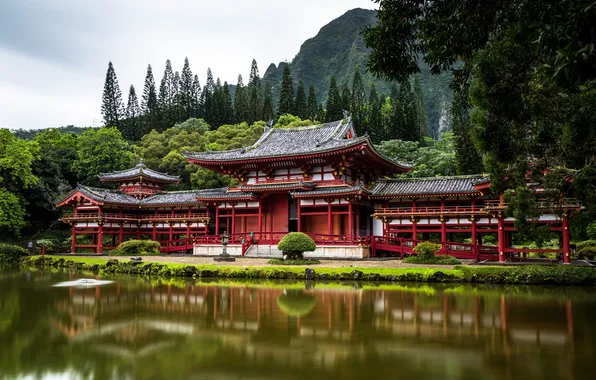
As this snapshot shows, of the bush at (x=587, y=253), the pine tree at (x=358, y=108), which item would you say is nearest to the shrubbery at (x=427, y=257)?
Result: the bush at (x=587, y=253)

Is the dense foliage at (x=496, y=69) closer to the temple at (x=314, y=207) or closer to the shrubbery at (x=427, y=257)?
the shrubbery at (x=427, y=257)

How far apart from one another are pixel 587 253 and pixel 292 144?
66.0 feet

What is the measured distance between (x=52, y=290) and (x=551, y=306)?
16676mm

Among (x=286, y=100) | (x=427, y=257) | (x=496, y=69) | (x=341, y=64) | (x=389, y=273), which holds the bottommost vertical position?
(x=389, y=273)

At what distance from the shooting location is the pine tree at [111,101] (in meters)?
76.1

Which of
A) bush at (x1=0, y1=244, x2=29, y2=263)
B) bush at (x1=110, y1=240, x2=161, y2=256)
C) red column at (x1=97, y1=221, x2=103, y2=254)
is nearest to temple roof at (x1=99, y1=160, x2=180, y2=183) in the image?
red column at (x1=97, y1=221, x2=103, y2=254)

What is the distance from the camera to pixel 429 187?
28.3 m

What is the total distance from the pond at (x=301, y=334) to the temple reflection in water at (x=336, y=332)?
0.03 m

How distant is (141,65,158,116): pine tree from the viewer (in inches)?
3166

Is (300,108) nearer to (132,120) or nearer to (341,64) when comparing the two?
(132,120)

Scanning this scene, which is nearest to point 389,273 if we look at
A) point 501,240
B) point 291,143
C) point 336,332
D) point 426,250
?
point 426,250

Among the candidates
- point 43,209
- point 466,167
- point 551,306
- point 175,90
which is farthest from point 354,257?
point 175,90

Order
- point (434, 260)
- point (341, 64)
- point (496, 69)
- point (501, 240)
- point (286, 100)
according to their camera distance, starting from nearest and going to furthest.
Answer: point (496, 69) < point (434, 260) < point (501, 240) < point (286, 100) < point (341, 64)

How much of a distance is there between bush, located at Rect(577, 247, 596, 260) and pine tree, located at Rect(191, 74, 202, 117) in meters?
65.1
